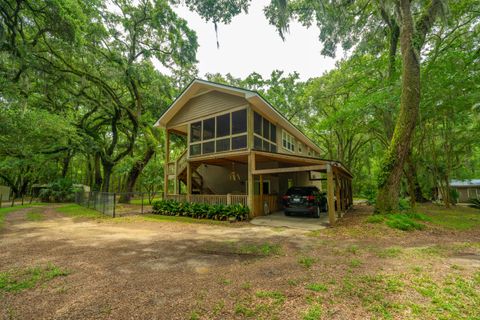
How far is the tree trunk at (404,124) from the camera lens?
28.1 feet

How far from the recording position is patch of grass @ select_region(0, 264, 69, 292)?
133 inches

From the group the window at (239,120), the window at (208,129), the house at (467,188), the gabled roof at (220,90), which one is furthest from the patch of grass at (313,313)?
the house at (467,188)

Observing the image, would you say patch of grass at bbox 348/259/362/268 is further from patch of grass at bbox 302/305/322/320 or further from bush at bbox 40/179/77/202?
bush at bbox 40/179/77/202

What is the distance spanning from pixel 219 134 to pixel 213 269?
30.2 ft

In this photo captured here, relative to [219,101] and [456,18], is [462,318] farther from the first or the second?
[456,18]

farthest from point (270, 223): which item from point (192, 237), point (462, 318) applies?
point (462, 318)

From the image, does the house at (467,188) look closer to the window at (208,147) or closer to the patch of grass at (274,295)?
the window at (208,147)

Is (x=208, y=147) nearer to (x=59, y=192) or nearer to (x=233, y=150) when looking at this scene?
(x=233, y=150)

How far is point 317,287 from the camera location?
3191 millimetres

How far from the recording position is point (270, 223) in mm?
9109

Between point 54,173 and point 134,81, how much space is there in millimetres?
26074

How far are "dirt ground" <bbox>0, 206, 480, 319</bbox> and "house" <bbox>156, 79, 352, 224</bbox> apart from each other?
346 cm

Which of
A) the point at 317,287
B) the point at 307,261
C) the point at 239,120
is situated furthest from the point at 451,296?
the point at 239,120

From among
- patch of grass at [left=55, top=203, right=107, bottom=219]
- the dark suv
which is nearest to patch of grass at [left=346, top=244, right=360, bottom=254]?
the dark suv
